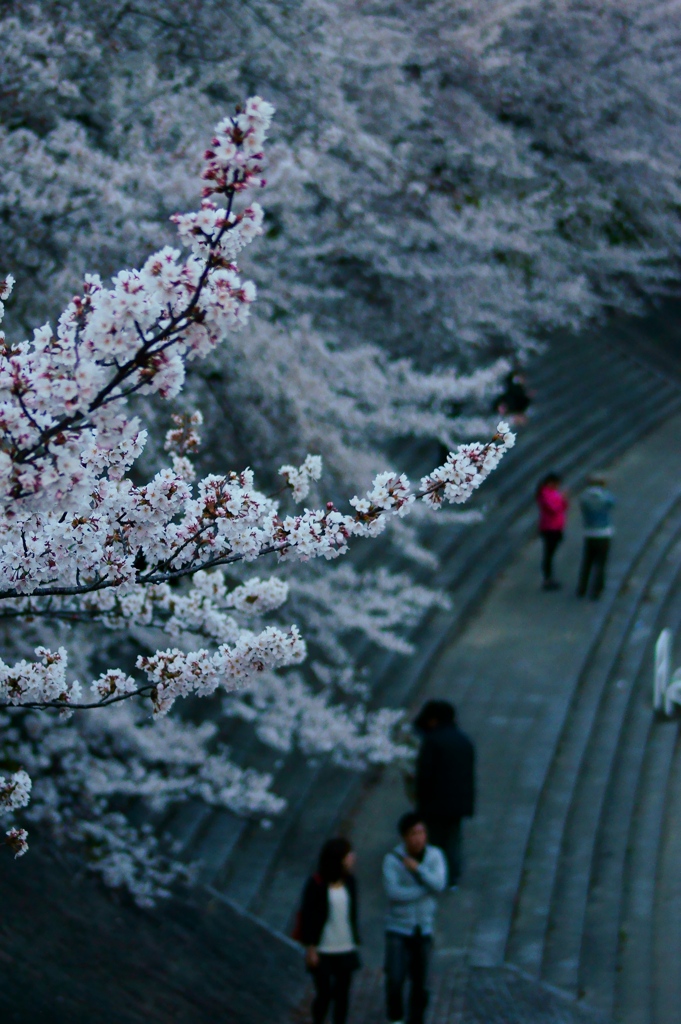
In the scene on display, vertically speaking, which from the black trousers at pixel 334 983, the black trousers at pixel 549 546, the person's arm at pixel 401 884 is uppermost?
the black trousers at pixel 549 546

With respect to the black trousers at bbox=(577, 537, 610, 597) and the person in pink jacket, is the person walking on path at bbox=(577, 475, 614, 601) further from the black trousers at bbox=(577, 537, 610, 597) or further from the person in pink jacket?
the person in pink jacket

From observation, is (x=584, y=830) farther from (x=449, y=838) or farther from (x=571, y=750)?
(x=449, y=838)

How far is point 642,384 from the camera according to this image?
60.6 ft

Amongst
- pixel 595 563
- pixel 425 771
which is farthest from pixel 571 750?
pixel 595 563

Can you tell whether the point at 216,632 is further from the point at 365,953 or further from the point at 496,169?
the point at 496,169

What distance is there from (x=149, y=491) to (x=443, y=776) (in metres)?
4.56

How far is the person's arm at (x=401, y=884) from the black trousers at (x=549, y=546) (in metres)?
6.34

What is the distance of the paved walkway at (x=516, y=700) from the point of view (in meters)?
7.71

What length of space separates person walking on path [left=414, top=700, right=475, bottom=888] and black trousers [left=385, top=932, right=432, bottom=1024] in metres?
1.39

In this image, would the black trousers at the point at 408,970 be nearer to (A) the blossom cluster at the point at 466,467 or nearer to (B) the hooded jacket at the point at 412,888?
(B) the hooded jacket at the point at 412,888

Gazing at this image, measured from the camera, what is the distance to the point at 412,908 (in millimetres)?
6129

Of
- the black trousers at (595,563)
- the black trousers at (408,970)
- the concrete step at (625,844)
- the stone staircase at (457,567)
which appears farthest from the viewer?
the black trousers at (595,563)

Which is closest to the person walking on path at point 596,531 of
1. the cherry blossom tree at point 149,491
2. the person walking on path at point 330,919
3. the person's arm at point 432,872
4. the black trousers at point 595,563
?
the black trousers at point 595,563

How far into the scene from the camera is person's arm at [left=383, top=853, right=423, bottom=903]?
19.9 feet
